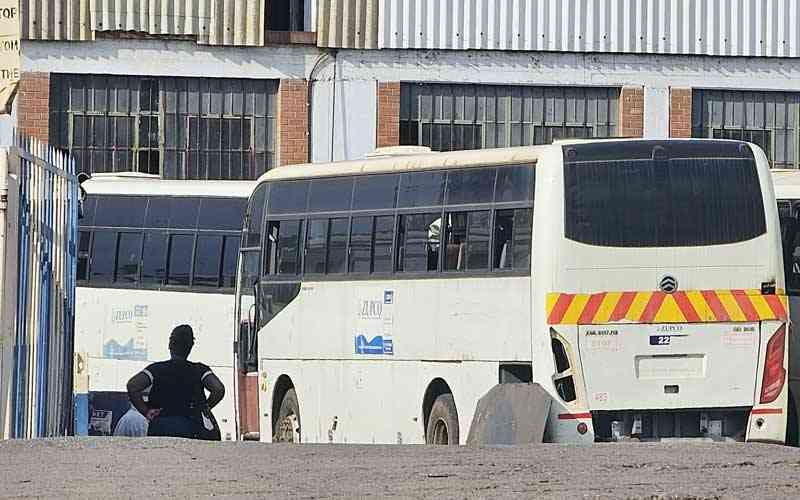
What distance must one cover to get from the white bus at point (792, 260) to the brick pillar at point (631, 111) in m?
9.98

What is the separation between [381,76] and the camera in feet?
101

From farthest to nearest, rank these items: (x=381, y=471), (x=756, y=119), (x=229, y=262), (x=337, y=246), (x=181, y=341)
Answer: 1. (x=756, y=119)
2. (x=229, y=262)
3. (x=181, y=341)
4. (x=337, y=246)
5. (x=381, y=471)

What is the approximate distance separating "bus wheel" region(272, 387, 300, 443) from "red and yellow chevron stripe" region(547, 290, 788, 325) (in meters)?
5.74

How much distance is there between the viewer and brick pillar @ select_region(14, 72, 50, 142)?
96.7 ft

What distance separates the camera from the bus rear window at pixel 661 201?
17.3 m

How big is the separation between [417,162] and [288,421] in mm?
4095

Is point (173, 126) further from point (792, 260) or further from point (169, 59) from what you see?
point (792, 260)

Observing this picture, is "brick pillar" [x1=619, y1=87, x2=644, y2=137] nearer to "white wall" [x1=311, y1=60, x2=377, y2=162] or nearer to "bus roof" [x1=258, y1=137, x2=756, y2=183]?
"white wall" [x1=311, y1=60, x2=377, y2=162]

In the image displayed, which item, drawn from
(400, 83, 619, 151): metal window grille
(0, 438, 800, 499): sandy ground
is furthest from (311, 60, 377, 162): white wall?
(0, 438, 800, 499): sandy ground

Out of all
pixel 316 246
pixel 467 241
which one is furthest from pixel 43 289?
pixel 316 246

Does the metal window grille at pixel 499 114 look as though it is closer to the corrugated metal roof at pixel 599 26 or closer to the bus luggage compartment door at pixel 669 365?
the corrugated metal roof at pixel 599 26

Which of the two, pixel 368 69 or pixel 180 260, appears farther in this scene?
pixel 368 69

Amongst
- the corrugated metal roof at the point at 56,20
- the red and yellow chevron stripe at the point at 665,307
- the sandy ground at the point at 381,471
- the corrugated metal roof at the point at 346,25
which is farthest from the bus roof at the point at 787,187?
the corrugated metal roof at the point at 56,20

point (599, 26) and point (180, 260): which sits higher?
point (599, 26)
